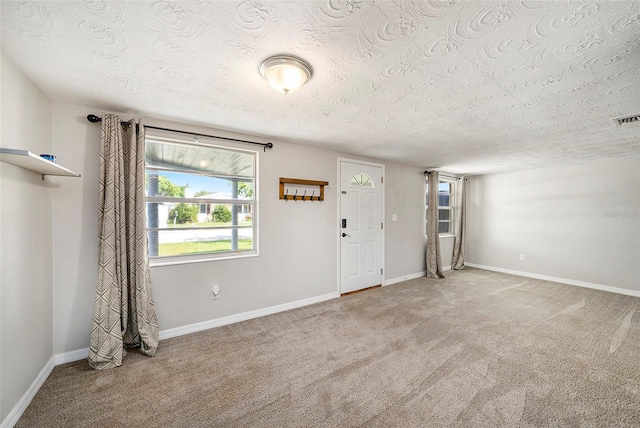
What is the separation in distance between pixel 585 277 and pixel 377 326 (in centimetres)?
447

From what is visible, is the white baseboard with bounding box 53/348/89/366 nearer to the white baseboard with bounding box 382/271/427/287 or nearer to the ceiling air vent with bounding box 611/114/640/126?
the white baseboard with bounding box 382/271/427/287

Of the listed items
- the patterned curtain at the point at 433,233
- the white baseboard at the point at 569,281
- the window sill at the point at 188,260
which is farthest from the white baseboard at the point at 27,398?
the white baseboard at the point at 569,281

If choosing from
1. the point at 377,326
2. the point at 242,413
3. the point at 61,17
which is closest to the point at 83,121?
the point at 61,17

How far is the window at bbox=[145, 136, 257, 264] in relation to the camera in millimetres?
2684

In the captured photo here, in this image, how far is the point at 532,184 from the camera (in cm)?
513

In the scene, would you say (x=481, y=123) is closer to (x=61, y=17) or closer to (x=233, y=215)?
(x=233, y=215)

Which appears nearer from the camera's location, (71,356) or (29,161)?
(29,161)

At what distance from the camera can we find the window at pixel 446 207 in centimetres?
593

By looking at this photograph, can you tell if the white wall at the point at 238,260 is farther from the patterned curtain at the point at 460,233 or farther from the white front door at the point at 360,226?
the patterned curtain at the point at 460,233

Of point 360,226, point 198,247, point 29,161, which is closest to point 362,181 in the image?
point 360,226

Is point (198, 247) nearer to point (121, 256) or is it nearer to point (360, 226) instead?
point (121, 256)

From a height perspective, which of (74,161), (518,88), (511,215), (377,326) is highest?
(518,88)

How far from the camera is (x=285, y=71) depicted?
1.58 meters

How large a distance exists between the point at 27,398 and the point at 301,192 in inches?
118
